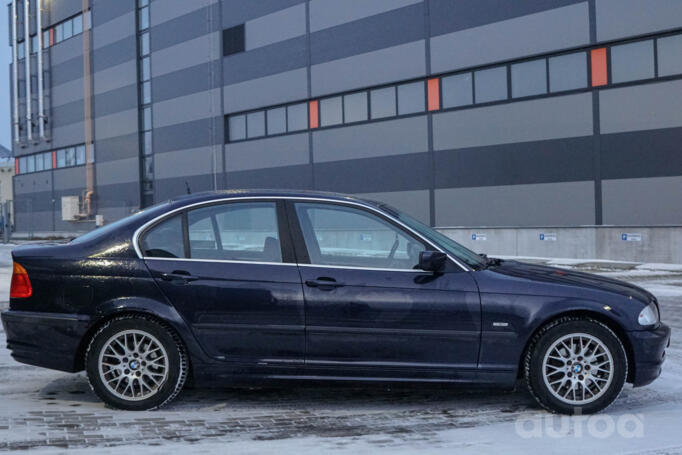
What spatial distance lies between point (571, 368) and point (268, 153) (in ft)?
94.2

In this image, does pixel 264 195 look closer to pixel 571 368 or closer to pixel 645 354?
pixel 571 368

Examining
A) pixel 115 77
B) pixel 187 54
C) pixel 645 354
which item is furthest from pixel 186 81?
pixel 645 354

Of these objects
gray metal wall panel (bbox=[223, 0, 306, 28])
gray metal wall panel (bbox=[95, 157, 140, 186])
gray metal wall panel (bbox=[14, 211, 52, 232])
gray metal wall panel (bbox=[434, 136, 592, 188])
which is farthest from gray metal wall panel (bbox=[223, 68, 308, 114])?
gray metal wall panel (bbox=[14, 211, 52, 232])

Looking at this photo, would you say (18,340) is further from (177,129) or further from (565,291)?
(177,129)

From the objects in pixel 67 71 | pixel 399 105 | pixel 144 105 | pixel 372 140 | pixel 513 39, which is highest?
pixel 67 71

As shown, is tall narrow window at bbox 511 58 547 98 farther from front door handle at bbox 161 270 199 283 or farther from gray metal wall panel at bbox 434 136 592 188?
front door handle at bbox 161 270 199 283

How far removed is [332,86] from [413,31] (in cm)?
437

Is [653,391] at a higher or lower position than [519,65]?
lower

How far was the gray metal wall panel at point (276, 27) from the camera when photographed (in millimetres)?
31094

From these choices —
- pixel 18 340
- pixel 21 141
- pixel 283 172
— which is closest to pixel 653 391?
pixel 18 340

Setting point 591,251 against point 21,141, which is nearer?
point 591,251

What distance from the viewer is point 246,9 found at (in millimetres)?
33438

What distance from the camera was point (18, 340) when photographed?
17.7ft

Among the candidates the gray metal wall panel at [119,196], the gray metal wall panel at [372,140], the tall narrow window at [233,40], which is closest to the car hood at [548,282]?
the gray metal wall panel at [372,140]
